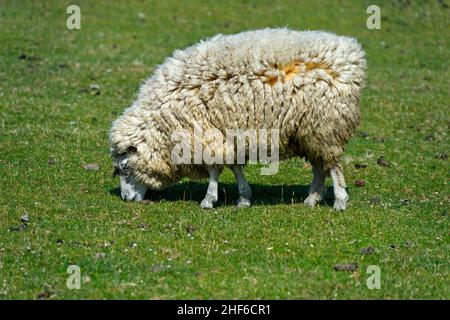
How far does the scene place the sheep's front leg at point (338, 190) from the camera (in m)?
12.6

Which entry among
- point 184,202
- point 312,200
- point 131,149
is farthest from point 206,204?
point 312,200

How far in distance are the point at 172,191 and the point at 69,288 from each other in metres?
4.74

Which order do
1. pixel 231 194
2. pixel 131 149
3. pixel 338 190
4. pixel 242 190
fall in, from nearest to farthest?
pixel 338 190, pixel 242 190, pixel 131 149, pixel 231 194

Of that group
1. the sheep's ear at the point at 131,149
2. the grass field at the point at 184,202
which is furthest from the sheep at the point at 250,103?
the grass field at the point at 184,202

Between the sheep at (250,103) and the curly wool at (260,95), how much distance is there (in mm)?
14

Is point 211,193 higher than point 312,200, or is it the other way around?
point 211,193

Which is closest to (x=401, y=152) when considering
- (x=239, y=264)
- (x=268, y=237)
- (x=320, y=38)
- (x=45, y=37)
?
(x=320, y=38)

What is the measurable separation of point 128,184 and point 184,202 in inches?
35.5

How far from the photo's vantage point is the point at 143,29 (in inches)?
1022

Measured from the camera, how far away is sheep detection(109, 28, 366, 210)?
12047 millimetres

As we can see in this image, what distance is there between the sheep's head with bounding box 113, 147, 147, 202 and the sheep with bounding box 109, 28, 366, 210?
0.6 inches

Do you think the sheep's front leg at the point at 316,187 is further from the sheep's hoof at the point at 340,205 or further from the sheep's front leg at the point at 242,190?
the sheep's front leg at the point at 242,190

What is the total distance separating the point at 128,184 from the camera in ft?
42.6

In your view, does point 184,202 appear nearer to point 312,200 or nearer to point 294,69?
point 312,200
